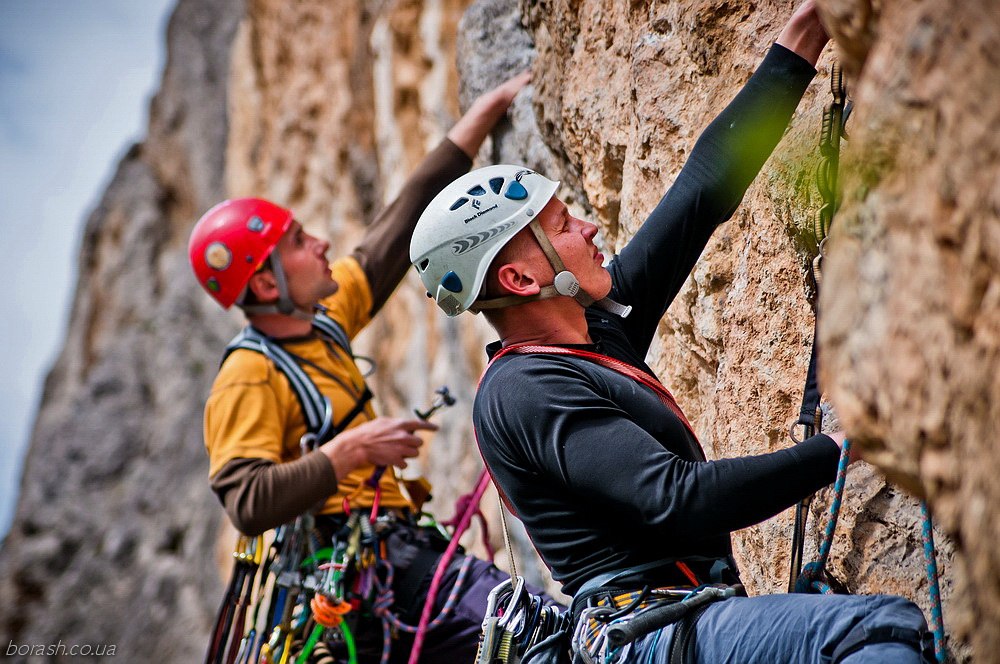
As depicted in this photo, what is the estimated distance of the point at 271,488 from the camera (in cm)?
343

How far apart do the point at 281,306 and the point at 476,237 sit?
1.70 m

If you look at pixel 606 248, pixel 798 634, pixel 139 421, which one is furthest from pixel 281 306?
pixel 139 421

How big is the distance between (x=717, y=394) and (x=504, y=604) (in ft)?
3.79

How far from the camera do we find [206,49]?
509 inches

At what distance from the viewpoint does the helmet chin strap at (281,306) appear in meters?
4.05

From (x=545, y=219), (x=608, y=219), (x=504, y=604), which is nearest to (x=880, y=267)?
(x=545, y=219)

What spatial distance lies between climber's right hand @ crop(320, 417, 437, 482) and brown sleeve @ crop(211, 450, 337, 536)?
0.05 metres

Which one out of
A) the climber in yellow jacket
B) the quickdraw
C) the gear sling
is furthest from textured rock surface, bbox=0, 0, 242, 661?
the quickdraw

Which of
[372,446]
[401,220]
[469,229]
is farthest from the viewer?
[401,220]

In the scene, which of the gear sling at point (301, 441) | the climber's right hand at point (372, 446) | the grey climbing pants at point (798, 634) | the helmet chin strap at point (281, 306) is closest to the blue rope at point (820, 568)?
the grey climbing pants at point (798, 634)

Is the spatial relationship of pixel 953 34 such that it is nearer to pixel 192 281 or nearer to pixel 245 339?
pixel 245 339

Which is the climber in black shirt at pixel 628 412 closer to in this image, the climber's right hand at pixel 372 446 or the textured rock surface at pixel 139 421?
the climber's right hand at pixel 372 446

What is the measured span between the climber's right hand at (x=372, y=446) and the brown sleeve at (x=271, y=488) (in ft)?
0.16

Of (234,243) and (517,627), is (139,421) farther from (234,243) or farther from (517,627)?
(517,627)
